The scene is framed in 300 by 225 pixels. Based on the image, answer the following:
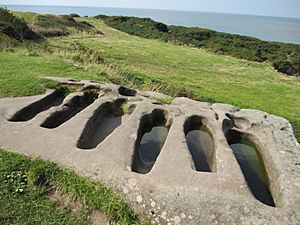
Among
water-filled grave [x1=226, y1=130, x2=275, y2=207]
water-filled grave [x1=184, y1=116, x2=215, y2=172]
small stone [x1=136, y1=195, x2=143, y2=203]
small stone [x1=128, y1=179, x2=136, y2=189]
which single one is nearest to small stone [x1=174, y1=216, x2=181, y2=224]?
small stone [x1=136, y1=195, x2=143, y2=203]

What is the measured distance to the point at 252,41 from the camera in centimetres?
4794

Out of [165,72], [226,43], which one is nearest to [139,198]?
[165,72]

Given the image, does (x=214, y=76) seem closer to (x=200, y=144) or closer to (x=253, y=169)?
(x=200, y=144)

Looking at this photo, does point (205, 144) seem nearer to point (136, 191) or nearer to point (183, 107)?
point (183, 107)

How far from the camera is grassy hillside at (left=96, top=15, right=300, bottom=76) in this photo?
3683cm

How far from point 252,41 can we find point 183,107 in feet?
135

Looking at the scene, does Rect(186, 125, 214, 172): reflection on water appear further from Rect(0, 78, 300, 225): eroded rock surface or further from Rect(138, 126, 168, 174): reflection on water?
Rect(138, 126, 168, 174): reflection on water

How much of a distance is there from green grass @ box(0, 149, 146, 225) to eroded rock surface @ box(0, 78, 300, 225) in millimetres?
272

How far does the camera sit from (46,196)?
6109 millimetres

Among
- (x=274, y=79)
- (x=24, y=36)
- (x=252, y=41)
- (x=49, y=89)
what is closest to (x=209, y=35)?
(x=252, y=41)

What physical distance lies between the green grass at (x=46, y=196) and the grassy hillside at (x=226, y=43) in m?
31.0

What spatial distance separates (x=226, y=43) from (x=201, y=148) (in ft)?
128

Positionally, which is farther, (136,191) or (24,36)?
(24,36)

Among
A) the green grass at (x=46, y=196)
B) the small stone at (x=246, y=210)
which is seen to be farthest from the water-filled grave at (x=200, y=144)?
the green grass at (x=46, y=196)
